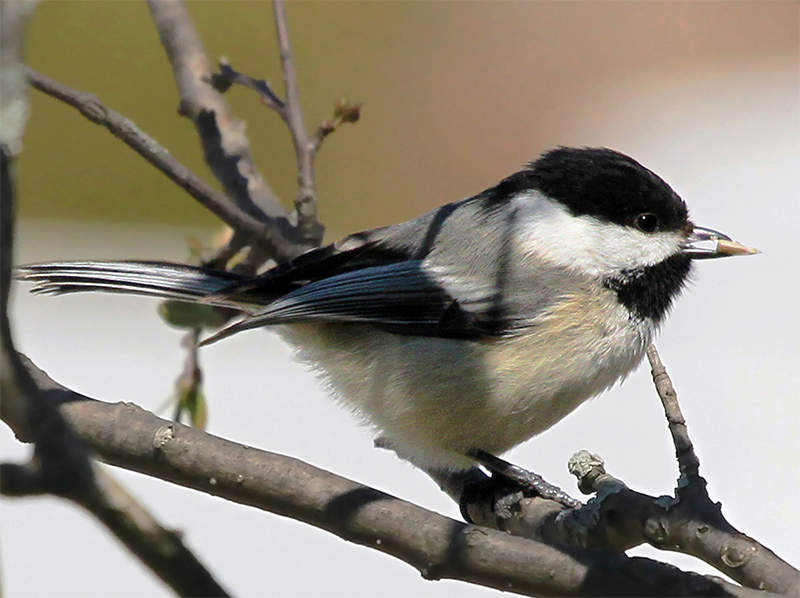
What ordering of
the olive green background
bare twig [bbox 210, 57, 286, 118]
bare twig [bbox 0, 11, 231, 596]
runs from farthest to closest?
the olive green background → bare twig [bbox 210, 57, 286, 118] → bare twig [bbox 0, 11, 231, 596]

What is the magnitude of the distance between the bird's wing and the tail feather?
9cm

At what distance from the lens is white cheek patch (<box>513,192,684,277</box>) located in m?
1.60

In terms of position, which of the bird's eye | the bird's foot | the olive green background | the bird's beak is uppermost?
the olive green background

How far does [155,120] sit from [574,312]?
9.88 feet

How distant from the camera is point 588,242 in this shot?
1603 millimetres

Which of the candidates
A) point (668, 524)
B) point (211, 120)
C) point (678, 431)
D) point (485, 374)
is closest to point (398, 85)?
point (211, 120)

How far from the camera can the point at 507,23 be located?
15.4ft

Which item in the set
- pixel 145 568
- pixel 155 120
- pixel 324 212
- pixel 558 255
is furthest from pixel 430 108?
pixel 145 568

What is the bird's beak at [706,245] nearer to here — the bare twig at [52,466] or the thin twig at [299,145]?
the thin twig at [299,145]

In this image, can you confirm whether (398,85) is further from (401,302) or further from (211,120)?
(401,302)

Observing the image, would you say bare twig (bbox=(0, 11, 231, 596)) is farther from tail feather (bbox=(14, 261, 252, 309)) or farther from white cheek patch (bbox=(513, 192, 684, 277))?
white cheek patch (bbox=(513, 192, 684, 277))

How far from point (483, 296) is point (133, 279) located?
503 millimetres

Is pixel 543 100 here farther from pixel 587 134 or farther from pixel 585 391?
pixel 585 391

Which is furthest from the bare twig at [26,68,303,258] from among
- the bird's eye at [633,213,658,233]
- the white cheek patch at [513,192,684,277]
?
the bird's eye at [633,213,658,233]
